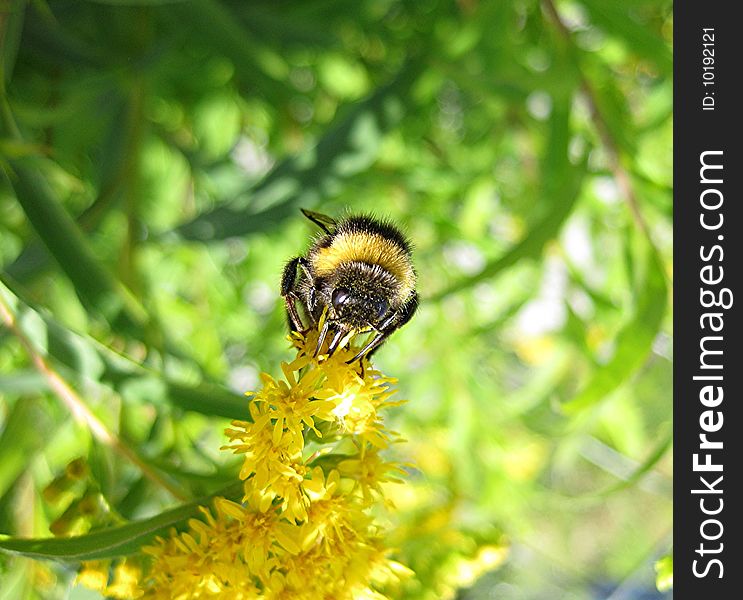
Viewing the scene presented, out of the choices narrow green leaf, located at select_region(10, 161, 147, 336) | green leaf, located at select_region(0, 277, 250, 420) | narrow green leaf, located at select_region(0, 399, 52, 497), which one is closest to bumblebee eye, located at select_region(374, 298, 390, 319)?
green leaf, located at select_region(0, 277, 250, 420)

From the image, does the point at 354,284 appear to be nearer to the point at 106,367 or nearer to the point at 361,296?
the point at 361,296

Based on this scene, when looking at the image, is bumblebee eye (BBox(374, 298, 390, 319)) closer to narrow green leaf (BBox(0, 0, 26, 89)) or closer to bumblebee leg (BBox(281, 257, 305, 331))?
bumblebee leg (BBox(281, 257, 305, 331))

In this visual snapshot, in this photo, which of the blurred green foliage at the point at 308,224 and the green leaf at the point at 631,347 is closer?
the blurred green foliage at the point at 308,224

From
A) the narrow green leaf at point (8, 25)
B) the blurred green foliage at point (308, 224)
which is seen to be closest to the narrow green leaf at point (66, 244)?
the blurred green foliage at point (308, 224)

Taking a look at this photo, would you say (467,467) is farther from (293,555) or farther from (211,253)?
(293,555)

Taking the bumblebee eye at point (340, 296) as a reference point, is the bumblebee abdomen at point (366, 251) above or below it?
above

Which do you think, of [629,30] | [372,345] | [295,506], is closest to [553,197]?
[629,30]

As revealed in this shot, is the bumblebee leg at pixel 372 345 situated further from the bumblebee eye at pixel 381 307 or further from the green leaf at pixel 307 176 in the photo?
the green leaf at pixel 307 176
